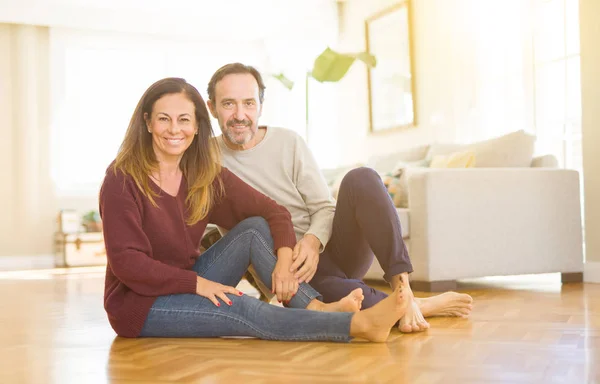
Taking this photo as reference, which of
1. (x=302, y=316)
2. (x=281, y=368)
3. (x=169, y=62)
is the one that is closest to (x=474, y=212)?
(x=302, y=316)

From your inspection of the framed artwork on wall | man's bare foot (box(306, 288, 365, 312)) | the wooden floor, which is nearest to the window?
the framed artwork on wall

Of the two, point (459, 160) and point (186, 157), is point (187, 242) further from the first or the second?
point (459, 160)

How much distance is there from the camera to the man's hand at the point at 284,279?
2225mm

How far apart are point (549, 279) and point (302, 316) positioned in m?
2.79

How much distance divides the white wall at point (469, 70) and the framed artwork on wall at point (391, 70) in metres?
0.07

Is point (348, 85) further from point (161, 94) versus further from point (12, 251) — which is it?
point (161, 94)

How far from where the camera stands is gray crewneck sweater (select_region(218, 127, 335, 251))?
2.57 m

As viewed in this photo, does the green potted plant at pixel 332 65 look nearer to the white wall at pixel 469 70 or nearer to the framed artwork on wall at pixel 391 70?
the framed artwork on wall at pixel 391 70

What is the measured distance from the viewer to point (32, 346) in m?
2.29

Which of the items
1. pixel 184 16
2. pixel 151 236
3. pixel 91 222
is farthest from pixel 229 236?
pixel 184 16

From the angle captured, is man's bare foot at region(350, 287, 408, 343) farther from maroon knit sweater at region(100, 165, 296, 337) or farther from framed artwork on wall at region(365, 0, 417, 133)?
framed artwork on wall at region(365, 0, 417, 133)

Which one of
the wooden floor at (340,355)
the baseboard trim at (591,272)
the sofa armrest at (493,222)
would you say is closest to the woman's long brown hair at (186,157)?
the wooden floor at (340,355)

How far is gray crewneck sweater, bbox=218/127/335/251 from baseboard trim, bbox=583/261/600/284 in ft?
7.24

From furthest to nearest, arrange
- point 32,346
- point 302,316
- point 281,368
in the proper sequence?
point 32,346 < point 302,316 < point 281,368
